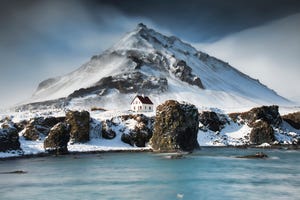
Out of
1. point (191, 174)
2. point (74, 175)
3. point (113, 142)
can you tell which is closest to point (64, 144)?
point (113, 142)

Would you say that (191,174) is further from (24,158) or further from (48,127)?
(48,127)

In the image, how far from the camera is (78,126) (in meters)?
84.7

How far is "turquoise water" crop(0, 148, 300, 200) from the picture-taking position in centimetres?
3544

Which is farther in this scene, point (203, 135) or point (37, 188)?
point (203, 135)

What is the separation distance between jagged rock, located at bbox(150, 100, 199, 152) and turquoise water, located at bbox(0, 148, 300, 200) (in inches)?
583

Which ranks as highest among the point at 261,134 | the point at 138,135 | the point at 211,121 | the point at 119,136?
the point at 211,121

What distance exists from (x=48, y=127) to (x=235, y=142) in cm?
4015

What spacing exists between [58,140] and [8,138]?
8.32 metres

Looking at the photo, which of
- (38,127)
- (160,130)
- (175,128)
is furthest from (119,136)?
(175,128)

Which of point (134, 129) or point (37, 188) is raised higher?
point (134, 129)

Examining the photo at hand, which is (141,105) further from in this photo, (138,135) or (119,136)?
(138,135)

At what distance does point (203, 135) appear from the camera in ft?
335

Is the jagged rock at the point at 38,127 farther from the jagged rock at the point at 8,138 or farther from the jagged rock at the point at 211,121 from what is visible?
the jagged rock at the point at 211,121

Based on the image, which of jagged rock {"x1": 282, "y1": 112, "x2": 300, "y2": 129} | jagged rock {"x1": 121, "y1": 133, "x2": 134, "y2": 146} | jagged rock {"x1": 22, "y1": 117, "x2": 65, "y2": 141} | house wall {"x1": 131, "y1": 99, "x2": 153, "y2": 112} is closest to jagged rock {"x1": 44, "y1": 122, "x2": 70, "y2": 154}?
jagged rock {"x1": 22, "y1": 117, "x2": 65, "y2": 141}
